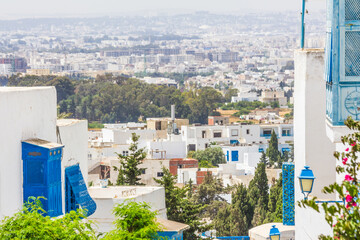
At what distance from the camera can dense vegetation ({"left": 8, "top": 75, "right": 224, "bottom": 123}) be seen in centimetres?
7100

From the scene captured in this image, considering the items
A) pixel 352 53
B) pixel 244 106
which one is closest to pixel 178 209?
pixel 352 53

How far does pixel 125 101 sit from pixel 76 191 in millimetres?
68190

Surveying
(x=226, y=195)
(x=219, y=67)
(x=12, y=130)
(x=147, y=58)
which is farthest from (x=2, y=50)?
(x=12, y=130)

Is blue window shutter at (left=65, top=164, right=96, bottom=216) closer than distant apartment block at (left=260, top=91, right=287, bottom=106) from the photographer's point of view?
Yes

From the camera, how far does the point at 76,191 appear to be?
6230mm

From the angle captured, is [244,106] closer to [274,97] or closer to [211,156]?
[274,97]

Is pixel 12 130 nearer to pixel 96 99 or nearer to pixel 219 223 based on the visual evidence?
pixel 219 223

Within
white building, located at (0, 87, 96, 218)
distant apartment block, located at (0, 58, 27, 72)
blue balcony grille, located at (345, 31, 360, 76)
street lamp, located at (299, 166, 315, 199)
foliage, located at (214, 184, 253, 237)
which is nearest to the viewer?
blue balcony grille, located at (345, 31, 360, 76)

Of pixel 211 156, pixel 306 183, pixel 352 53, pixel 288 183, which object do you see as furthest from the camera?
pixel 211 156

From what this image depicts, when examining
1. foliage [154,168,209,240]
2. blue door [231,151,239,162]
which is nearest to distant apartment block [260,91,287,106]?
blue door [231,151,239,162]

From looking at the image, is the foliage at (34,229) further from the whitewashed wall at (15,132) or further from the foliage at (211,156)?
the foliage at (211,156)

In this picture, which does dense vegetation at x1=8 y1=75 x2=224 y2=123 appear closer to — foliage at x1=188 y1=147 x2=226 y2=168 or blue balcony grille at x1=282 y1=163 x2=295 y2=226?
foliage at x1=188 y1=147 x2=226 y2=168

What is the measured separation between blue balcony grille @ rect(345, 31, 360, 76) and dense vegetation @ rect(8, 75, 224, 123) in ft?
212

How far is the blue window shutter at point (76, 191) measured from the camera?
615 cm
